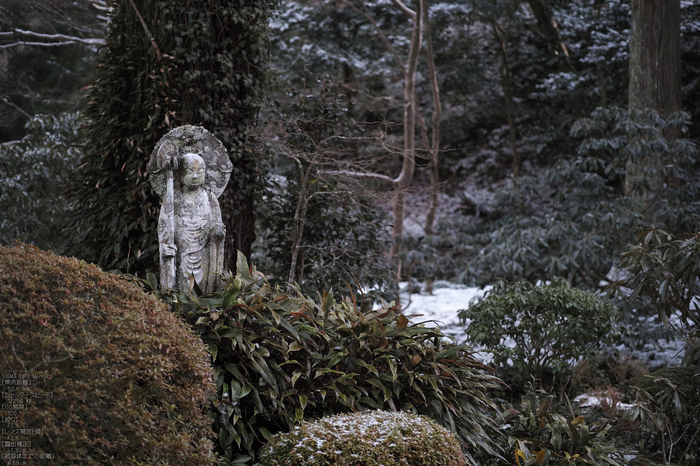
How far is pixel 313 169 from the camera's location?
5.89 m

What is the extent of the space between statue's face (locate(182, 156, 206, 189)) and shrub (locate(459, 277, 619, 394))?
2861 mm

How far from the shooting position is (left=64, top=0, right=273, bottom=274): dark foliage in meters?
5.02

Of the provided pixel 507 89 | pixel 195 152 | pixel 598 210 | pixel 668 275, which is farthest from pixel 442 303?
pixel 195 152

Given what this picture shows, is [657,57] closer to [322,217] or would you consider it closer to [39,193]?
[322,217]

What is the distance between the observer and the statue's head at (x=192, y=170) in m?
3.62

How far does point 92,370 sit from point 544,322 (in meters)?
3.94

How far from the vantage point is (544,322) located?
16.6 ft

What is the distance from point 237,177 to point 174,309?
90.5 inches

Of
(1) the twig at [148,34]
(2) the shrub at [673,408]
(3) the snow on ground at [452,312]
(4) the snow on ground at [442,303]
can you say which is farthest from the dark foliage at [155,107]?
(4) the snow on ground at [442,303]

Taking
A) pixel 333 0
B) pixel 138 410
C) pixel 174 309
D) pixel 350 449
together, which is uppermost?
pixel 333 0

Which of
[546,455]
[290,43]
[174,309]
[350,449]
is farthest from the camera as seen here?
[290,43]

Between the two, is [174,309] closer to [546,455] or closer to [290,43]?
[546,455]

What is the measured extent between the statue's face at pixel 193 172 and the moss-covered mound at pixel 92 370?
3.27 ft

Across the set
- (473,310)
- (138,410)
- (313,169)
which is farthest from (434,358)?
(313,169)
